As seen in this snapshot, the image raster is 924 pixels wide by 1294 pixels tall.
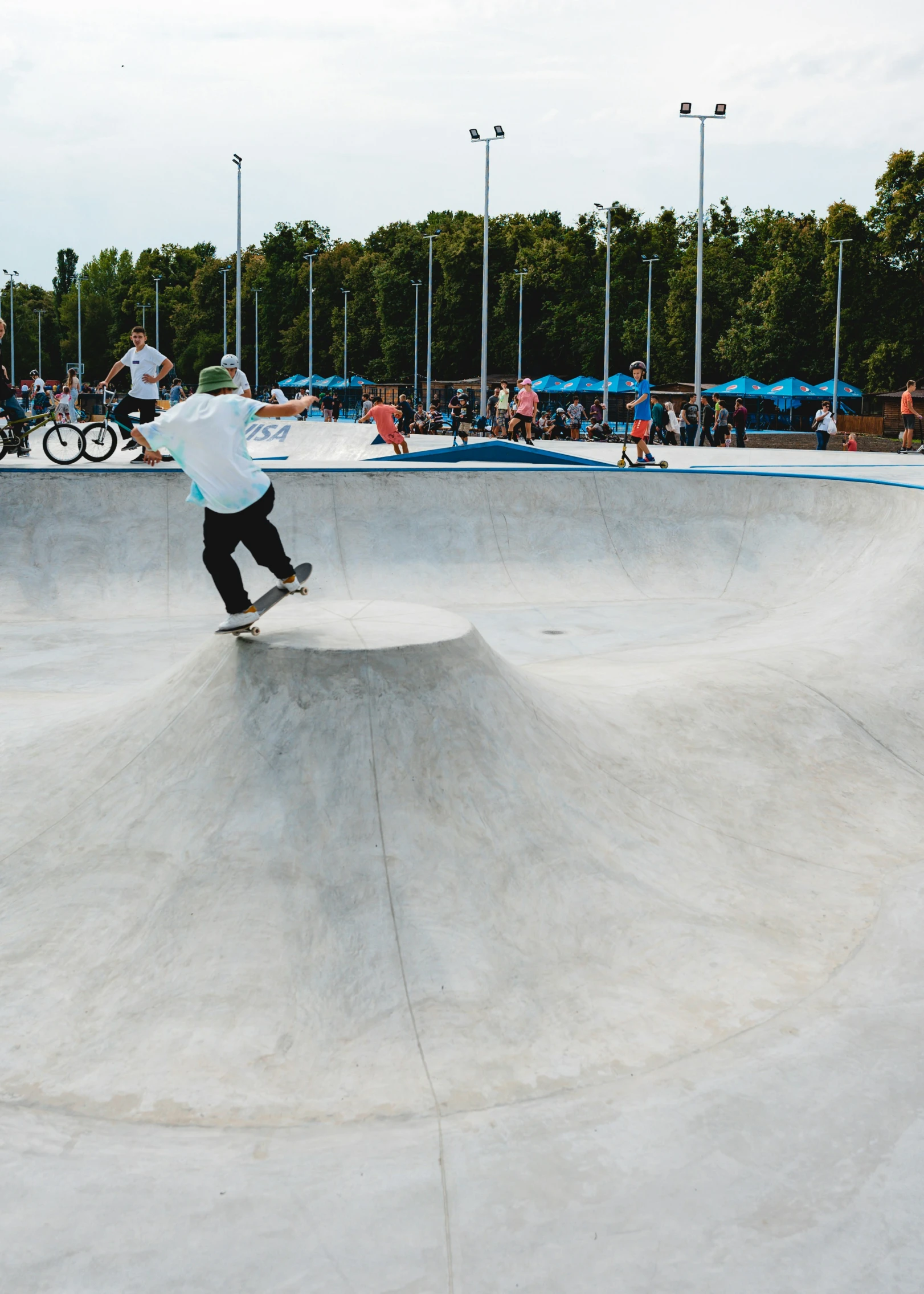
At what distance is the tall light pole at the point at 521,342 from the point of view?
6900 cm

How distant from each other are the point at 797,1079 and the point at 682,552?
10.6m

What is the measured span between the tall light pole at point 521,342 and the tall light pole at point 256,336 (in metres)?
20.3

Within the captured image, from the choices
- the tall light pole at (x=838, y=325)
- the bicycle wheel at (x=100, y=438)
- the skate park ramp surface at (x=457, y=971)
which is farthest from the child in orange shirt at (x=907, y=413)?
the skate park ramp surface at (x=457, y=971)

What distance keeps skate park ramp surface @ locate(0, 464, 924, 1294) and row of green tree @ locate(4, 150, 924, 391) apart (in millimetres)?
50732

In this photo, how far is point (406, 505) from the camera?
13961 mm

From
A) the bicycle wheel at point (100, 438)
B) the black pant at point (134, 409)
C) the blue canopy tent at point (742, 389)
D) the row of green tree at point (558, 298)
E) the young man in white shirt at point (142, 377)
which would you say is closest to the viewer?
the young man in white shirt at point (142, 377)

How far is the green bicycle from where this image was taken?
15227 mm

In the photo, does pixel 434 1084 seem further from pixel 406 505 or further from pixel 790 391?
pixel 790 391

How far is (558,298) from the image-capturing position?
7219 centimetres

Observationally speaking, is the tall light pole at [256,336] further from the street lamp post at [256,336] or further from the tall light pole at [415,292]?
the tall light pole at [415,292]

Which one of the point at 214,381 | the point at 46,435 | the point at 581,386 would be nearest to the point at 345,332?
the point at 581,386

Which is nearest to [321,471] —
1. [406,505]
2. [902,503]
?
[406,505]

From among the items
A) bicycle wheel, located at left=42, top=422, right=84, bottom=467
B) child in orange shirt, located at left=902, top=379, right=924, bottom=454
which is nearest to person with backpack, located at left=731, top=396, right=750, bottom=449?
child in orange shirt, located at left=902, top=379, right=924, bottom=454

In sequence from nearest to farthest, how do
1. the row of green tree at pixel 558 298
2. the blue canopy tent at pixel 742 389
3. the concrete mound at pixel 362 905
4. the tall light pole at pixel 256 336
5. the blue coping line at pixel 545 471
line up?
the concrete mound at pixel 362 905
the blue coping line at pixel 545 471
the blue canopy tent at pixel 742 389
the row of green tree at pixel 558 298
the tall light pole at pixel 256 336
